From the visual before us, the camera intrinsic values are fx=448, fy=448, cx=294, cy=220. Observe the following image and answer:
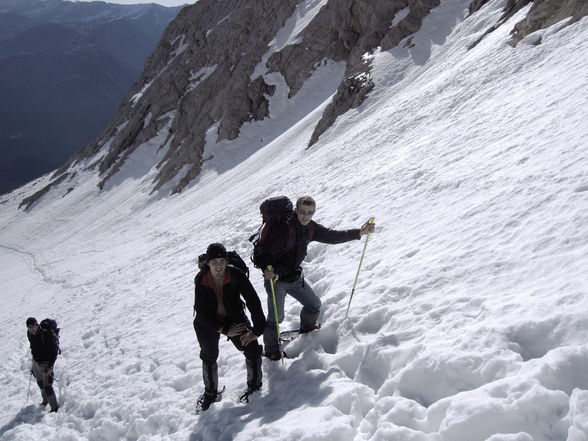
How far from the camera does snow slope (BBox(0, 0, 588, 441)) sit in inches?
155

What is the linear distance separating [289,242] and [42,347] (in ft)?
21.6

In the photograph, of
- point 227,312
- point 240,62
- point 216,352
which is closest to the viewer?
point 227,312

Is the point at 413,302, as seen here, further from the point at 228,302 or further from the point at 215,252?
the point at 215,252

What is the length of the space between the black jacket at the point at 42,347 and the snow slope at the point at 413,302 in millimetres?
713

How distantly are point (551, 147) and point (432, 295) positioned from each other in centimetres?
398

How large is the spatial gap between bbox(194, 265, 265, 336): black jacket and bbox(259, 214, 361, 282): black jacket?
36 centimetres

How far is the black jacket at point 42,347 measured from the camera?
903 centimetres

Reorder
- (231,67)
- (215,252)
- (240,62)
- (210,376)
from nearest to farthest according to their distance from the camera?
(215,252) < (210,376) < (240,62) < (231,67)

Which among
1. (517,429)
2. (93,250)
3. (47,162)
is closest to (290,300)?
(517,429)

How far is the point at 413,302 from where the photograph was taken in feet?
18.6

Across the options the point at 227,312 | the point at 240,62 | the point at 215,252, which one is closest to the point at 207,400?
the point at 227,312

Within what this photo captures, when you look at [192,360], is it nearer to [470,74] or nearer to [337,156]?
[337,156]

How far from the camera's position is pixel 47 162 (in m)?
174

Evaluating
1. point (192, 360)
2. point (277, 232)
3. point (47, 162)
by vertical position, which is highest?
point (47, 162)
